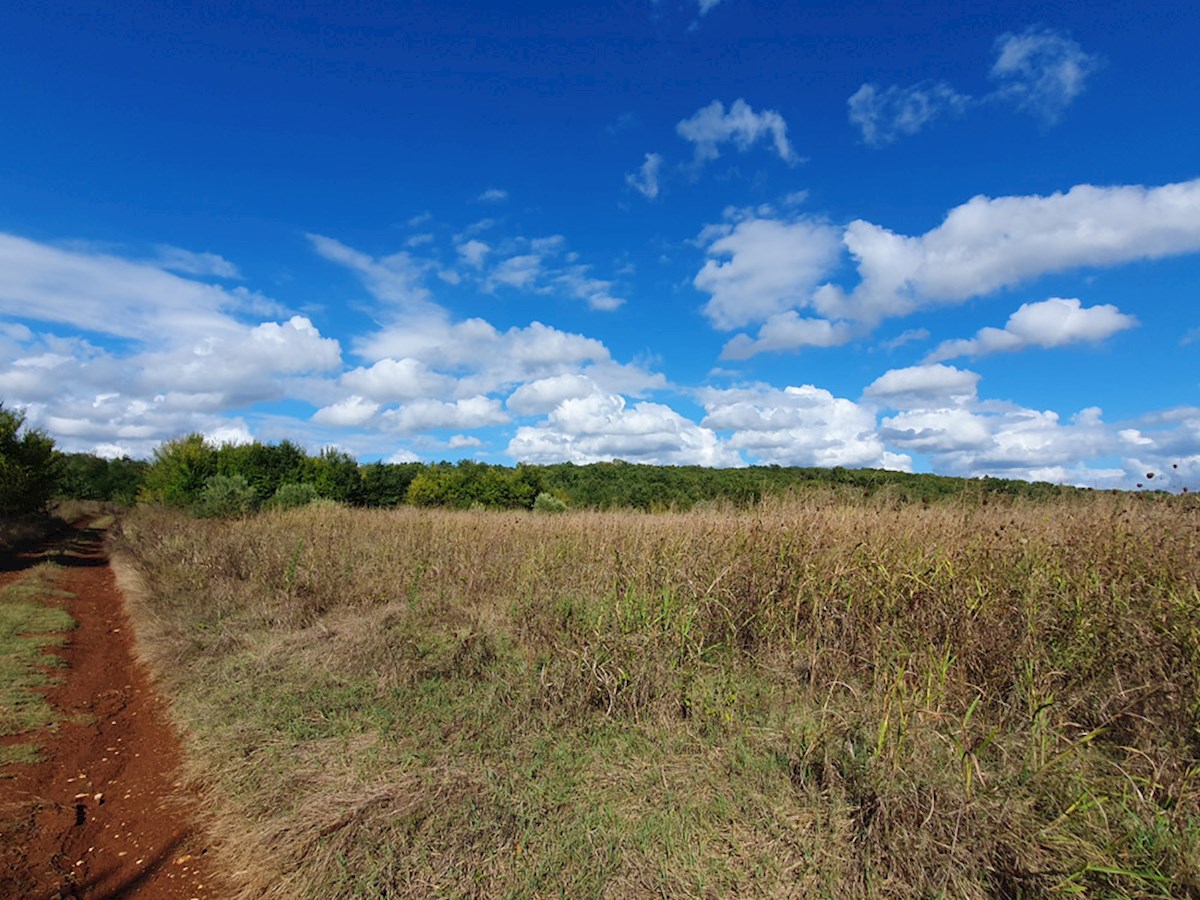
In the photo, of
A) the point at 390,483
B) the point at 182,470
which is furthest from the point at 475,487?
the point at 182,470

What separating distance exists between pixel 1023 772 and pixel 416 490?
33.1 meters

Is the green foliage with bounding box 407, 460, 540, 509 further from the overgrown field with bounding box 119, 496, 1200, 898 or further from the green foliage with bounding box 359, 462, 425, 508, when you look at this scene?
the overgrown field with bounding box 119, 496, 1200, 898

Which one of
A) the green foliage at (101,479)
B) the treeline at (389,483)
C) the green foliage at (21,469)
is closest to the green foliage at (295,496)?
the treeline at (389,483)

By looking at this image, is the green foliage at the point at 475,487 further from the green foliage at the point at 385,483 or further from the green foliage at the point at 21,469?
the green foliage at the point at 21,469

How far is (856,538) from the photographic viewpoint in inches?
218

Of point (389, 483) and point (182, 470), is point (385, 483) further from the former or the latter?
point (182, 470)

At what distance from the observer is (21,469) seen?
15820 millimetres

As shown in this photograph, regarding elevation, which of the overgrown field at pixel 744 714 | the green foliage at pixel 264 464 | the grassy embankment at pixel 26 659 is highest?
the green foliage at pixel 264 464

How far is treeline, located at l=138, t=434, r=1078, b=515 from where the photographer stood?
15428 millimetres

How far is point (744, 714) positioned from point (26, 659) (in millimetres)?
7848

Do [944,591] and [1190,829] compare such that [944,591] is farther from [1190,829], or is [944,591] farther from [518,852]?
[518,852]

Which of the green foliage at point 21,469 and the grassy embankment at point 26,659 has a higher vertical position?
the green foliage at point 21,469

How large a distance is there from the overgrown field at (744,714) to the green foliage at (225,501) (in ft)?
40.7

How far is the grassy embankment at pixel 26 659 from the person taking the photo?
15.0 ft
